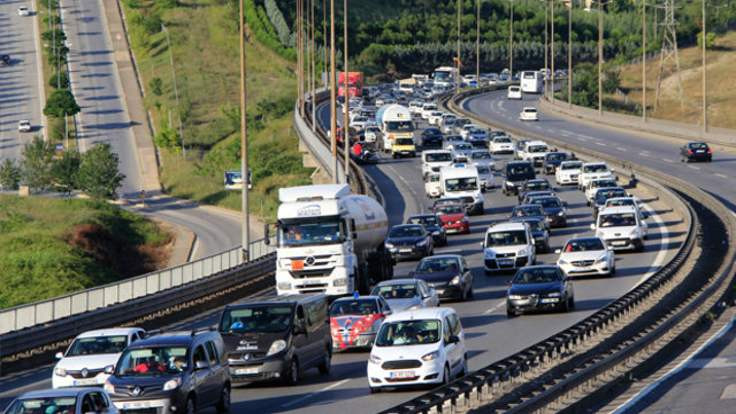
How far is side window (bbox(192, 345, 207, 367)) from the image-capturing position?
26438mm

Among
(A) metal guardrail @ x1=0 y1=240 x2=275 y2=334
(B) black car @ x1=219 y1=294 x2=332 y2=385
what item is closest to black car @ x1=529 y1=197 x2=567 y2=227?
(A) metal guardrail @ x1=0 y1=240 x2=275 y2=334

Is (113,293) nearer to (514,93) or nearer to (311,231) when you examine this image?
(311,231)

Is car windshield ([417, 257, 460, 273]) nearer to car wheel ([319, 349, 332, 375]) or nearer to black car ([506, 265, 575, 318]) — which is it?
black car ([506, 265, 575, 318])

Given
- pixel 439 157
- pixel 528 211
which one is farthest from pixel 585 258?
pixel 439 157

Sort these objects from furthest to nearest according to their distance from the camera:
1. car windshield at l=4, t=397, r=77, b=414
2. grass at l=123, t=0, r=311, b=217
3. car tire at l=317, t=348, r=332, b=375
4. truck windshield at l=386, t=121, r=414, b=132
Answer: grass at l=123, t=0, r=311, b=217, truck windshield at l=386, t=121, r=414, b=132, car tire at l=317, t=348, r=332, b=375, car windshield at l=4, t=397, r=77, b=414

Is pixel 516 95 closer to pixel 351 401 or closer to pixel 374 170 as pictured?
pixel 374 170

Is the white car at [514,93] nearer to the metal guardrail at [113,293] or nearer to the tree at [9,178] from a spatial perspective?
the tree at [9,178]

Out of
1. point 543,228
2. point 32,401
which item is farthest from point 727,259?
point 32,401

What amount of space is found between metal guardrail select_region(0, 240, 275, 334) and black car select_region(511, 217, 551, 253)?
375 inches

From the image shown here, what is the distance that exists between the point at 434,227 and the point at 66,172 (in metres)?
86.9

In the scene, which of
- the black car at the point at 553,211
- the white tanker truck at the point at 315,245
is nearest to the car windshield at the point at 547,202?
the black car at the point at 553,211

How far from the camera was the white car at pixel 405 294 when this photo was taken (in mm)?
38906

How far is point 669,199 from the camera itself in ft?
232

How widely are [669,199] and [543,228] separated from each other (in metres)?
14.9
